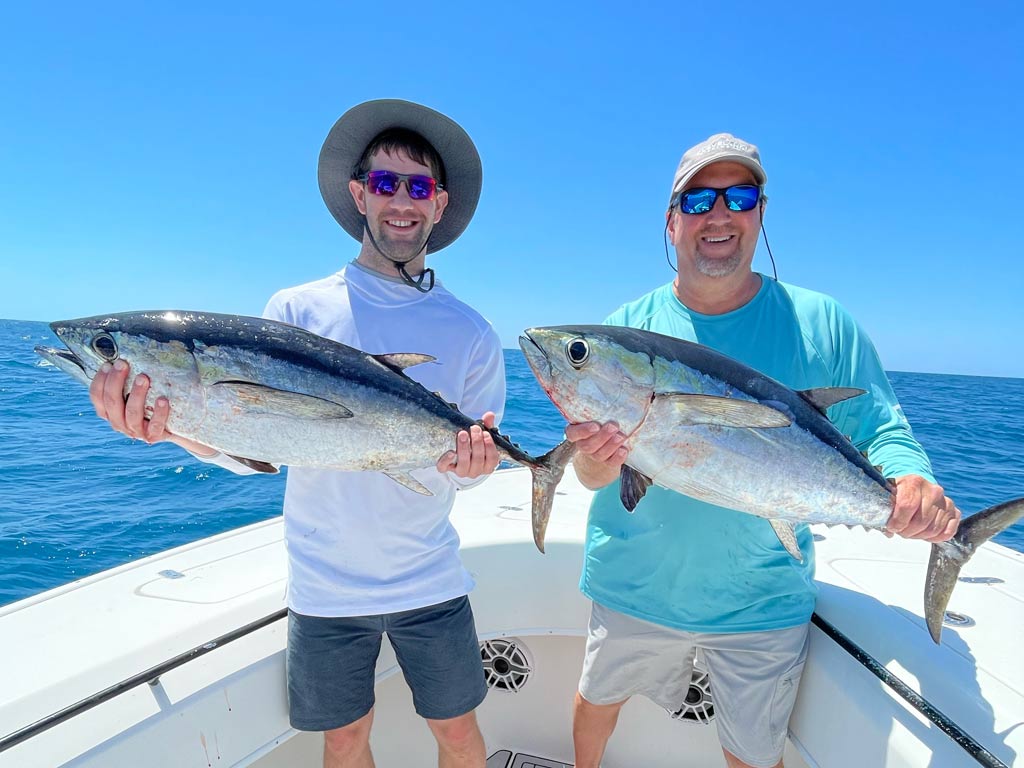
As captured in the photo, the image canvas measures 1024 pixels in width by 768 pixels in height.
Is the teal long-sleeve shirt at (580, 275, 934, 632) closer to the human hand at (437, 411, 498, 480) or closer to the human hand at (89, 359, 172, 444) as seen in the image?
the human hand at (437, 411, 498, 480)

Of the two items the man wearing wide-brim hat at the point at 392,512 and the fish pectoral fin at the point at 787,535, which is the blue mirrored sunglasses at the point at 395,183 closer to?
the man wearing wide-brim hat at the point at 392,512

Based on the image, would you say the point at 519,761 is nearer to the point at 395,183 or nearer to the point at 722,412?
the point at 722,412

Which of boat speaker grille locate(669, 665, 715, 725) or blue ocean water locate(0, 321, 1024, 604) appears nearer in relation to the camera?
boat speaker grille locate(669, 665, 715, 725)

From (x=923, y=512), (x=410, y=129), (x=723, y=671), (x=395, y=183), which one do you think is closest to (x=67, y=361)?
(x=395, y=183)

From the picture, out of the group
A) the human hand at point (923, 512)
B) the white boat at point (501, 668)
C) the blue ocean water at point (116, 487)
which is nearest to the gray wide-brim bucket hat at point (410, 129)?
the white boat at point (501, 668)

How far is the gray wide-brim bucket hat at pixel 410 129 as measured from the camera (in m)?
2.53

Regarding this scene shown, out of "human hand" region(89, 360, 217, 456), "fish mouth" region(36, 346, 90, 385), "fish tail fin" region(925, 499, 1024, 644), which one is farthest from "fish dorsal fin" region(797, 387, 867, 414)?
"fish mouth" region(36, 346, 90, 385)

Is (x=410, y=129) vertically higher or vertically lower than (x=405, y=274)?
higher

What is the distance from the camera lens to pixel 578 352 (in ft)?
6.40

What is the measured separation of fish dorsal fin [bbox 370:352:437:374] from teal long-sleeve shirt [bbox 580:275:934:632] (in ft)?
3.34

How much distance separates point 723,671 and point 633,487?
0.98 m

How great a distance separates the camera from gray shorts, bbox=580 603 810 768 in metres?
2.34

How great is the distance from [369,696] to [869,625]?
2009 millimetres

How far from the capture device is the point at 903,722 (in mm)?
2012
